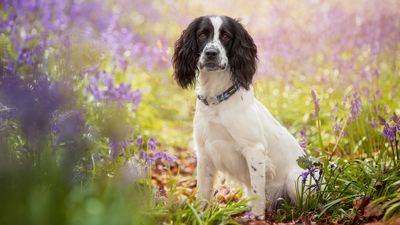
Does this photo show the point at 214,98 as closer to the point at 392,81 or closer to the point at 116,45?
the point at 116,45

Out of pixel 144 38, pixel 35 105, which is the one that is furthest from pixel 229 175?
pixel 144 38

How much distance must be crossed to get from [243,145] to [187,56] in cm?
80

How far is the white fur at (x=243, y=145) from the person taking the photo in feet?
12.3

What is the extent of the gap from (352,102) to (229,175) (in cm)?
120

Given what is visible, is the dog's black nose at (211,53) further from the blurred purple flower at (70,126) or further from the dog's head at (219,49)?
the blurred purple flower at (70,126)

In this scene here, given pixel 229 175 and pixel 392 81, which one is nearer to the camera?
pixel 229 175

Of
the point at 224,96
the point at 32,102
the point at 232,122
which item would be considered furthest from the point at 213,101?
the point at 32,102

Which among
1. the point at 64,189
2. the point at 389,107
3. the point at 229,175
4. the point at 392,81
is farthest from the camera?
the point at 392,81

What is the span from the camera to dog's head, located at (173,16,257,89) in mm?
3742

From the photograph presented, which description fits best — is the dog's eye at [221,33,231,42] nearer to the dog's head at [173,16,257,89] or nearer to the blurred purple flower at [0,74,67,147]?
the dog's head at [173,16,257,89]

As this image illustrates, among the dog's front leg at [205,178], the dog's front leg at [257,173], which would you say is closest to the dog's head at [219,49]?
the dog's front leg at [257,173]

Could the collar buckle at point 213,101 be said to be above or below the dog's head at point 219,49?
below

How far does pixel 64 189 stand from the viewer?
6.34 ft

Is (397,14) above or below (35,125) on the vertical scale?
above
